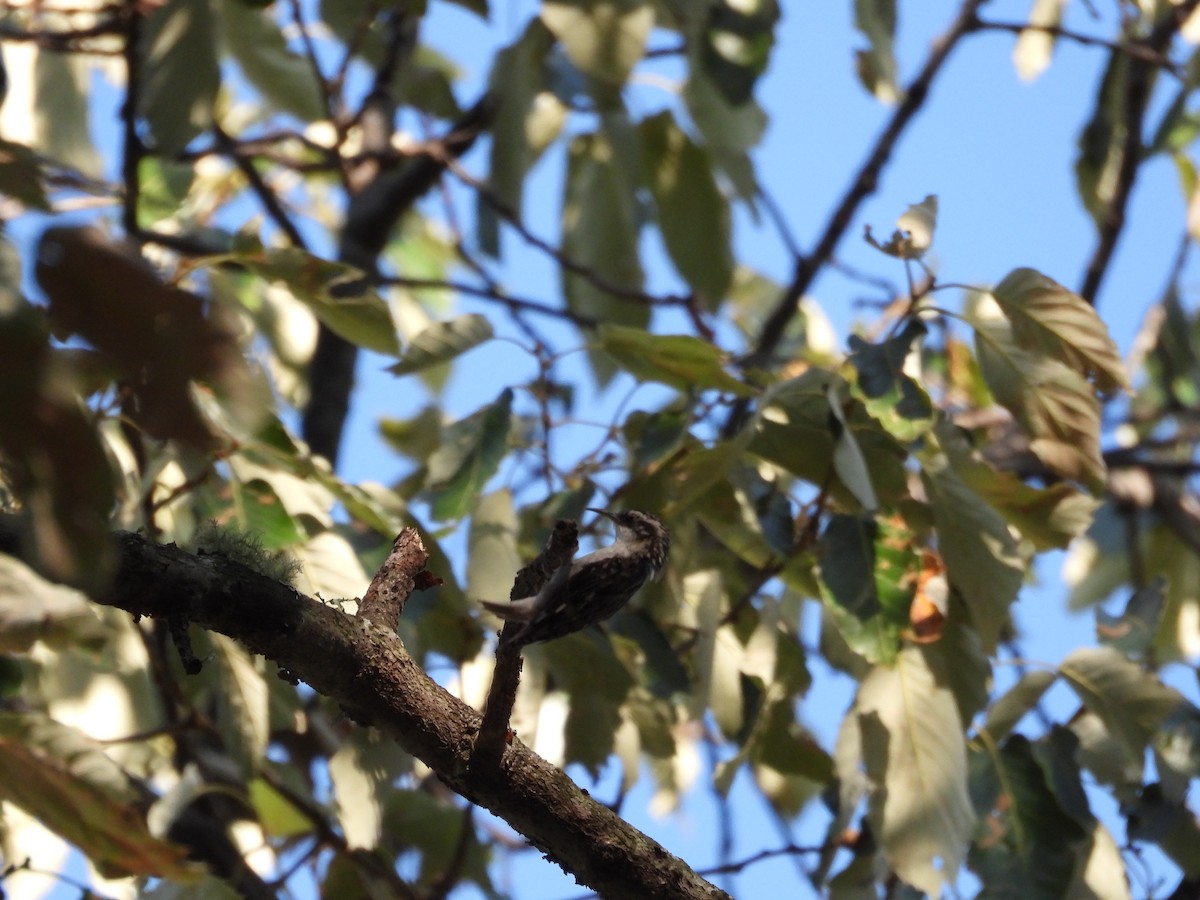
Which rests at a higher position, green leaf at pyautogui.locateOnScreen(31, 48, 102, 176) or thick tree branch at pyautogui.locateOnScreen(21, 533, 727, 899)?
green leaf at pyautogui.locateOnScreen(31, 48, 102, 176)

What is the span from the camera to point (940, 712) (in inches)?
62.2

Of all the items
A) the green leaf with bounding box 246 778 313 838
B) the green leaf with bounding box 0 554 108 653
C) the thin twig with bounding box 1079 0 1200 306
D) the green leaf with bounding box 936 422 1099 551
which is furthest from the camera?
the thin twig with bounding box 1079 0 1200 306

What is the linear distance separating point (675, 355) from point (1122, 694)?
759 millimetres

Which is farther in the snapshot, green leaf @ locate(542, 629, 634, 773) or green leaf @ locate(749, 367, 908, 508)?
green leaf @ locate(542, 629, 634, 773)

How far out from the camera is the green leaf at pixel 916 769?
1.51 metres

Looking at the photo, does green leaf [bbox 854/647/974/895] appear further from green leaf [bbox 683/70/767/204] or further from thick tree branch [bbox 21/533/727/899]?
green leaf [bbox 683/70/767/204]

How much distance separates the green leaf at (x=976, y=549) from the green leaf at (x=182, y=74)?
46.1 inches

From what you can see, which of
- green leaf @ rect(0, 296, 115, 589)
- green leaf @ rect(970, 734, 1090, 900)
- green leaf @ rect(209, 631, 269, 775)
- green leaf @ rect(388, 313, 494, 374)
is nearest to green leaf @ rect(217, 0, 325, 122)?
green leaf @ rect(388, 313, 494, 374)

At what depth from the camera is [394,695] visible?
3.22ft

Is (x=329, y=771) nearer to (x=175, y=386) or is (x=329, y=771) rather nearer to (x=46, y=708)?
(x=46, y=708)

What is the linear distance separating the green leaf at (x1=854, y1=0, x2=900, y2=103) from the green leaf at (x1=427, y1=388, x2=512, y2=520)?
94 centimetres

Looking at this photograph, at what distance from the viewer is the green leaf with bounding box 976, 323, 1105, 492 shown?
154 centimetres

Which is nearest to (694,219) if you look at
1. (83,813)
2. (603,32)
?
(603,32)

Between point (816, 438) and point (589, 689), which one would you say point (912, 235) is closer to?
point (816, 438)
